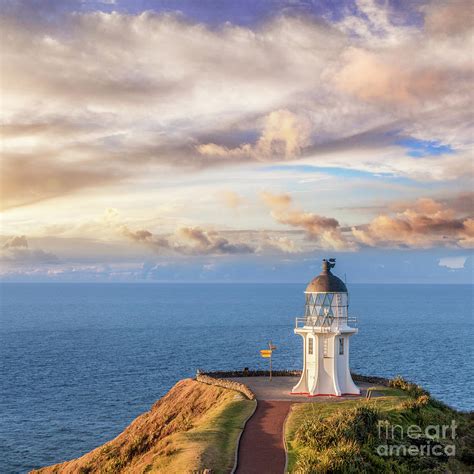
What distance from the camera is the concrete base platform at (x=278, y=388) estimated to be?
46.1 metres

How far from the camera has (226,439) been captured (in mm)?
34562

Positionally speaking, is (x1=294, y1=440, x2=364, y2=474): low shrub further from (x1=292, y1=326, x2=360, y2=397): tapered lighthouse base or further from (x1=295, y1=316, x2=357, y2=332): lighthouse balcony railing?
(x1=295, y1=316, x2=357, y2=332): lighthouse balcony railing

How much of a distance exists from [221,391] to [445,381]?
5235 centimetres

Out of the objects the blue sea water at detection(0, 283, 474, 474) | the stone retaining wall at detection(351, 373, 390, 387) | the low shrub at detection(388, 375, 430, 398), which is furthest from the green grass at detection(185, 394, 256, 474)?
the blue sea water at detection(0, 283, 474, 474)

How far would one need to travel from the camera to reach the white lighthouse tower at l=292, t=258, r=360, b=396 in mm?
47969

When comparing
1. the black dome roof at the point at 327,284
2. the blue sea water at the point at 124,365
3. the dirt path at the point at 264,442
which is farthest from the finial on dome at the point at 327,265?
the blue sea water at the point at 124,365

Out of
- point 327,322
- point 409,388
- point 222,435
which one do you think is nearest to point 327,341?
point 327,322

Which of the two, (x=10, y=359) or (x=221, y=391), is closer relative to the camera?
(x=221, y=391)

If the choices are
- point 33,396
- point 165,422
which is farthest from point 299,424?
point 33,396

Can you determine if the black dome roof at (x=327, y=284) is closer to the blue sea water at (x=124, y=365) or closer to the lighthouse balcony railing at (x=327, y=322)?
the lighthouse balcony railing at (x=327, y=322)

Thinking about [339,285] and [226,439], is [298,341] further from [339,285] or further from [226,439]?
[226,439]

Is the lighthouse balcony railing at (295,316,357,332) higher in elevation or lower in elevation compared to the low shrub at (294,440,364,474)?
higher

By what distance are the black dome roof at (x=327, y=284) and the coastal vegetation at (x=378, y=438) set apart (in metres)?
9.33

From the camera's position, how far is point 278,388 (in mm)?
50312
